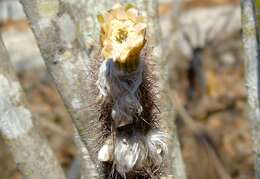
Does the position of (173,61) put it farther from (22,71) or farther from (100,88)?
(100,88)

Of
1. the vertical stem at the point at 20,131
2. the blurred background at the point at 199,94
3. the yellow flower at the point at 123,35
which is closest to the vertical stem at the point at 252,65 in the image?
the vertical stem at the point at 20,131

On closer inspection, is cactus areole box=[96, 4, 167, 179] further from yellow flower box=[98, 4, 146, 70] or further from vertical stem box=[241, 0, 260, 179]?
vertical stem box=[241, 0, 260, 179]

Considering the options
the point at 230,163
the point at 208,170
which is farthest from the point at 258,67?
the point at 230,163

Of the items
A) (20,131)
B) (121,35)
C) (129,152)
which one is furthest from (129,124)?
(20,131)

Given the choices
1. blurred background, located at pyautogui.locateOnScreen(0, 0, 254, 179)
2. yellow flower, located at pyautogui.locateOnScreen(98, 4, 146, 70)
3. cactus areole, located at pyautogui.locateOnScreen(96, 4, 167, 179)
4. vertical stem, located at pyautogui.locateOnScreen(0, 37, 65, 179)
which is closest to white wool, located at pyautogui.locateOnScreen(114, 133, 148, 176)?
cactus areole, located at pyautogui.locateOnScreen(96, 4, 167, 179)

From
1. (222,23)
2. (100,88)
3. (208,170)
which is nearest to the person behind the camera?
(100,88)
